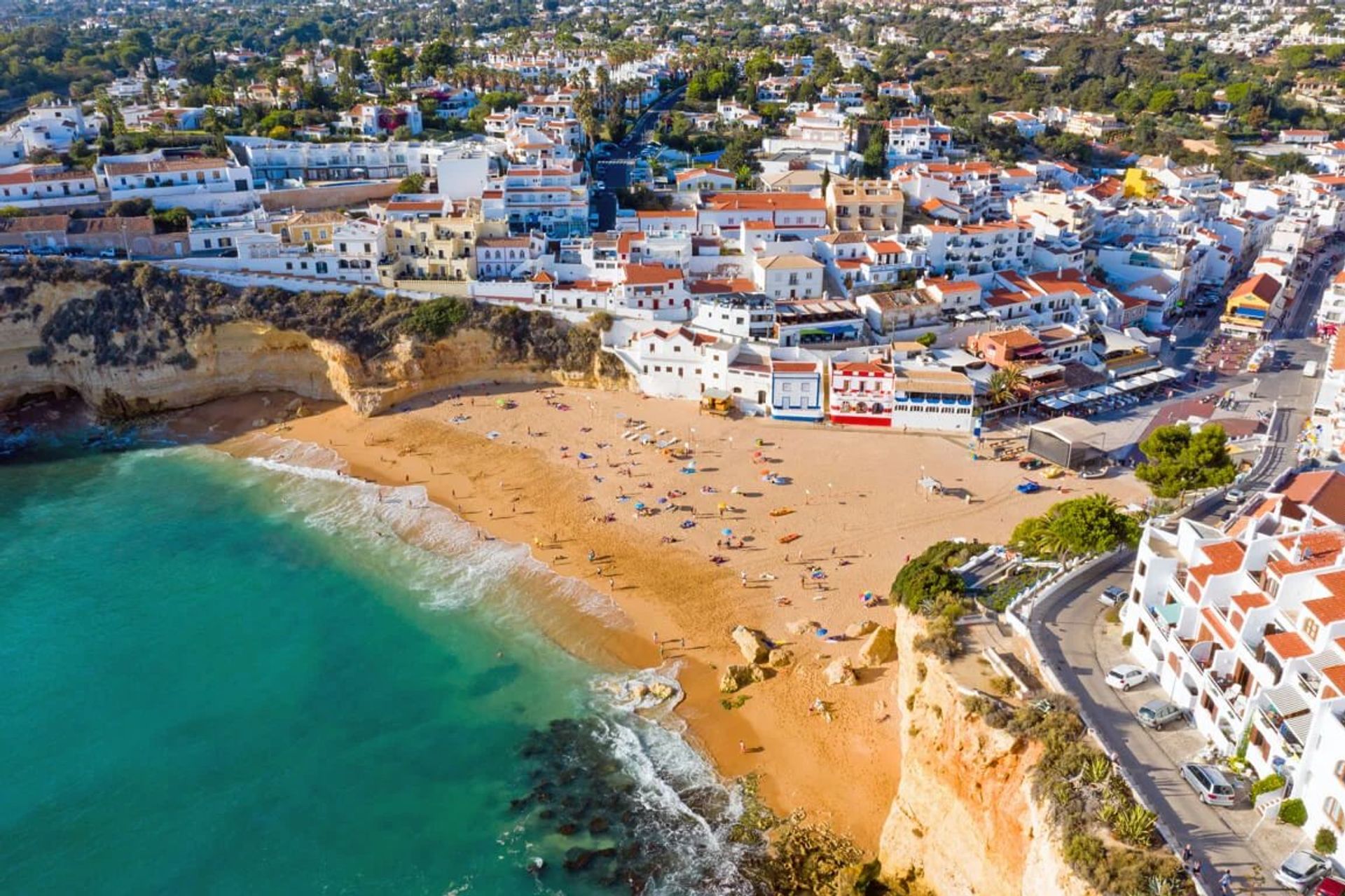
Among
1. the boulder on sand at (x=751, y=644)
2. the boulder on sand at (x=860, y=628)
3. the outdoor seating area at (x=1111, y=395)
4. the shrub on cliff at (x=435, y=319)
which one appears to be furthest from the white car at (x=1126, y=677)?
the shrub on cliff at (x=435, y=319)

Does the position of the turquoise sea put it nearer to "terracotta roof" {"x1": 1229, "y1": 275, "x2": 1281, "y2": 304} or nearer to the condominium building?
the condominium building

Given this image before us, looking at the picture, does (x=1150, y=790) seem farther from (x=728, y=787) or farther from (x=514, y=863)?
(x=514, y=863)

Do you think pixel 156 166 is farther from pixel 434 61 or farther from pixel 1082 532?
pixel 1082 532

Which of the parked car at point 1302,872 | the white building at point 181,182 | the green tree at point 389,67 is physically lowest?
the parked car at point 1302,872

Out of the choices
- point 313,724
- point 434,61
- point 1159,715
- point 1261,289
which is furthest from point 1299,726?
point 434,61

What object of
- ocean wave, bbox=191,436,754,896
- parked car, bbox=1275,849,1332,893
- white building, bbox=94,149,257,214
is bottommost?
ocean wave, bbox=191,436,754,896

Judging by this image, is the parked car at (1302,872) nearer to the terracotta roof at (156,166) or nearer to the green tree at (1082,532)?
the green tree at (1082,532)

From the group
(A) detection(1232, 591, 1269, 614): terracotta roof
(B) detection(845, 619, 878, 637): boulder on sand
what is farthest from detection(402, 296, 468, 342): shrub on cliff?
(A) detection(1232, 591, 1269, 614): terracotta roof
